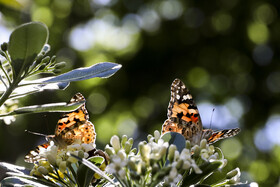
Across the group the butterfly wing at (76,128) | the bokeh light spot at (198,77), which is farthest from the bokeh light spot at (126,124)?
the butterfly wing at (76,128)

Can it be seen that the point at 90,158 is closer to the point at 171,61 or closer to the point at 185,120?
the point at 185,120

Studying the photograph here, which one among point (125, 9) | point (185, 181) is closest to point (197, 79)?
point (125, 9)

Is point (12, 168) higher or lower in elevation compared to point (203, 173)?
lower

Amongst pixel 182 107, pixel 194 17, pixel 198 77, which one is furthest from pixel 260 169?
pixel 182 107

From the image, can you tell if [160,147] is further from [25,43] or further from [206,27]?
[206,27]

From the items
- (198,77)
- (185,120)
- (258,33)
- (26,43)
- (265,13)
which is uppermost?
(265,13)

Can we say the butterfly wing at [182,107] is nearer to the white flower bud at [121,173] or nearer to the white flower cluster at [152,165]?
the white flower cluster at [152,165]
